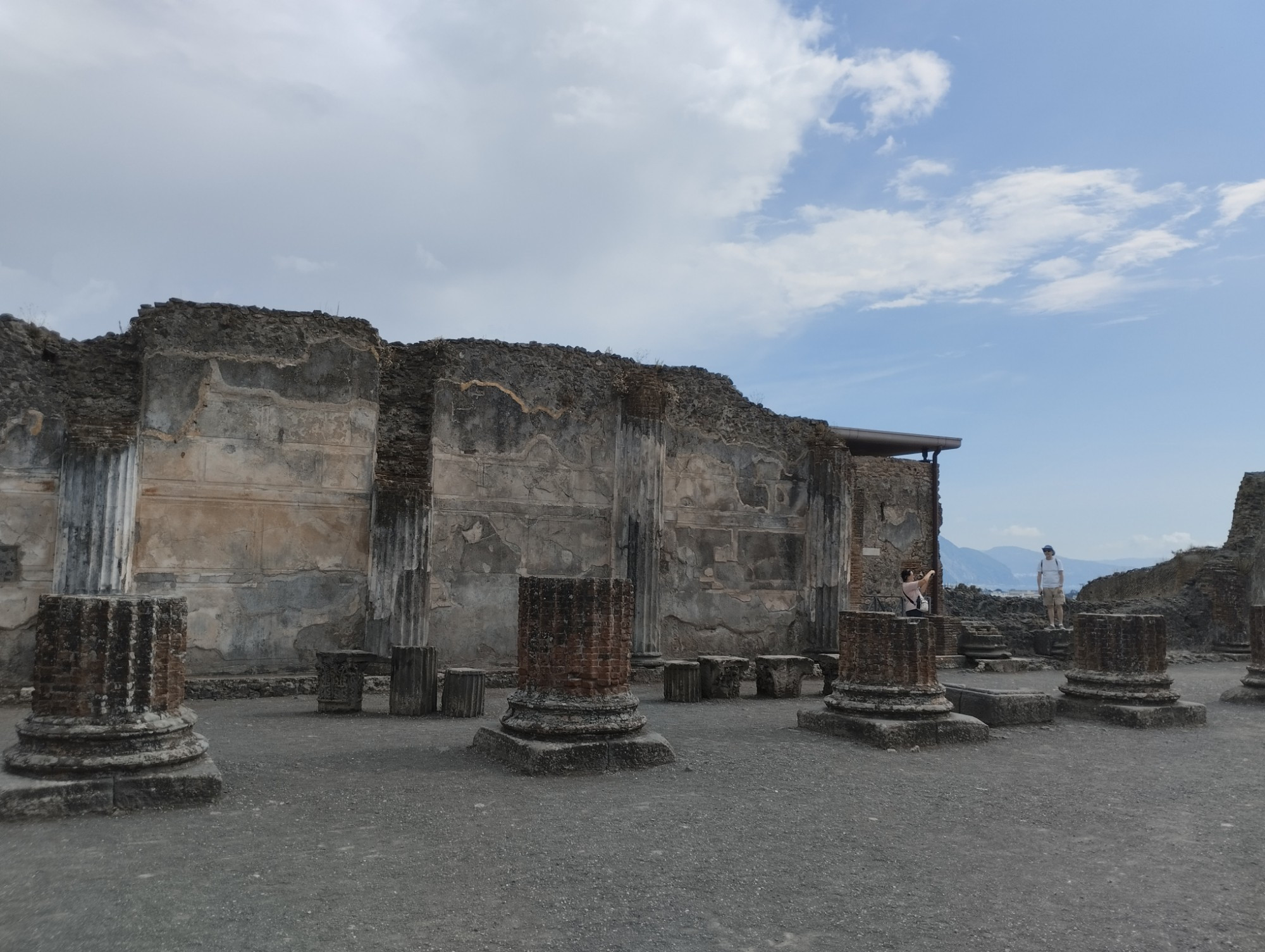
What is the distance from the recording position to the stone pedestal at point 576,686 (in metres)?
→ 6.12

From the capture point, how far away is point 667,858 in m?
4.10

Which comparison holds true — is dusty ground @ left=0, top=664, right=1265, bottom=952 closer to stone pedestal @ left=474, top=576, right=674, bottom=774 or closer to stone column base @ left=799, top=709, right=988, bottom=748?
stone pedestal @ left=474, top=576, right=674, bottom=774

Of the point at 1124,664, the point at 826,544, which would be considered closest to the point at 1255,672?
the point at 1124,664

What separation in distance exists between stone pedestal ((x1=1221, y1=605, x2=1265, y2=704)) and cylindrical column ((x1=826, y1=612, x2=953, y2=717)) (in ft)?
16.9

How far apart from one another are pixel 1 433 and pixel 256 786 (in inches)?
223

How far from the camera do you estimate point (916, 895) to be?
12.1 feet

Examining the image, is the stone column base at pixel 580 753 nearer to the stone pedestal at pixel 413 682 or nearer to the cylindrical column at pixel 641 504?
the stone pedestal at pixel 413 682

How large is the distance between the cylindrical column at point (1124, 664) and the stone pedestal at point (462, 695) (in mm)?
5608

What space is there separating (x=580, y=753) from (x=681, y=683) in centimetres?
388

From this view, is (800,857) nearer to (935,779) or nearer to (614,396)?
(935,779)

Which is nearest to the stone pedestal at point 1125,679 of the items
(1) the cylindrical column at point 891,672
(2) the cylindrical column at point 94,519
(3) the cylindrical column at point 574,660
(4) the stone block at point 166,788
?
(1) the cylindrical column at point 891,672

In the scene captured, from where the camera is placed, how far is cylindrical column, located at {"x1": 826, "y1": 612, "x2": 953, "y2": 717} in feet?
24.4

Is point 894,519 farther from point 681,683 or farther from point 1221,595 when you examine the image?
point 681,683

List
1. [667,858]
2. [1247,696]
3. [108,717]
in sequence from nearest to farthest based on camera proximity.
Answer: [667,858] < [108,717] < [1247,696]
